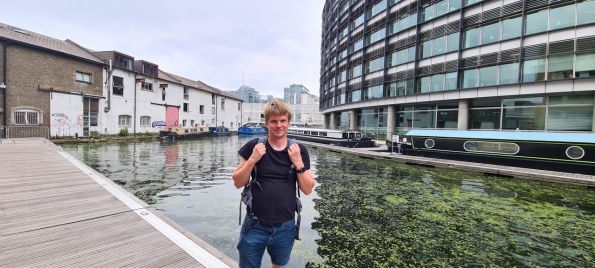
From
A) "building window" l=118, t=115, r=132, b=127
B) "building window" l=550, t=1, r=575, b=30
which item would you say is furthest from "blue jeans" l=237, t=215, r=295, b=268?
"building window" l=118, t=115, r=132, b=127

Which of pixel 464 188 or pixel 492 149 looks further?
pixel 492 149

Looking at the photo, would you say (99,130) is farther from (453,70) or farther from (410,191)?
(453,70)

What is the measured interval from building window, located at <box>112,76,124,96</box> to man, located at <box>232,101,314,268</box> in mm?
31861

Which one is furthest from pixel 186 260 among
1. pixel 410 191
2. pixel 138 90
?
pixel 138 90

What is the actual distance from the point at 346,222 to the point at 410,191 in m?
4.15

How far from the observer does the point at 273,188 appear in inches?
93.7

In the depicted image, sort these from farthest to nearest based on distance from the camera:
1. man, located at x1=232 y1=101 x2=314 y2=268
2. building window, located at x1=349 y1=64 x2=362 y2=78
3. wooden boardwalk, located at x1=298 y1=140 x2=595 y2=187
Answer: building window, located at x1=349 y1=64 x2=362 y2=78 → wooden boardwalk, located at x1=298 y1=140 x2=595 y2=187 → man, located at x1=232 y1=101 x2=314 y2=268

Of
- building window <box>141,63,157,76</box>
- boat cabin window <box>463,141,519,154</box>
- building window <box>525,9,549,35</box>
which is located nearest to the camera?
boat cabin window <box>463,141,519,154</box>

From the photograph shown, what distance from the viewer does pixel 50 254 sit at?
11.0 ft

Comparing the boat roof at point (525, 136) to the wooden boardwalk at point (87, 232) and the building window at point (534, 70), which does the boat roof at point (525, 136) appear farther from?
the wooden boardwalk at point (87, 232)

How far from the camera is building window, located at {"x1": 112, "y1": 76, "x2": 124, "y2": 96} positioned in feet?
90.7

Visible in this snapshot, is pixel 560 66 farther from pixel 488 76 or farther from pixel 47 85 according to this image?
pixel 47 85

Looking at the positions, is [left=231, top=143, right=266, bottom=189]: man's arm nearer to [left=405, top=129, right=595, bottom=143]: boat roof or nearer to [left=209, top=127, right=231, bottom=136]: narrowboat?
[left=405, top=129, right=595, bottom=143]: boat roof

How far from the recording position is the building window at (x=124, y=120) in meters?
28.4
